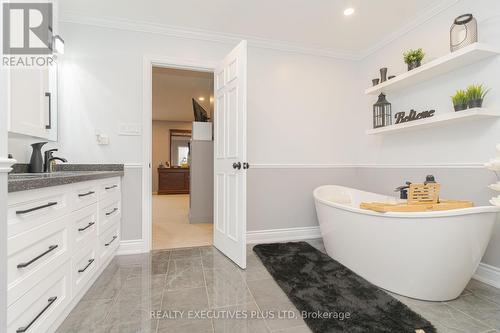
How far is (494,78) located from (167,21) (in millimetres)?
3127

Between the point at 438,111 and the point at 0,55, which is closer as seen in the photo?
the point at 0,55

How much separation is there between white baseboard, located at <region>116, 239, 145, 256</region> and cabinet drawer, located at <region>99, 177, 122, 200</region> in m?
0.52

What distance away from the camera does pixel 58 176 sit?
136 cm

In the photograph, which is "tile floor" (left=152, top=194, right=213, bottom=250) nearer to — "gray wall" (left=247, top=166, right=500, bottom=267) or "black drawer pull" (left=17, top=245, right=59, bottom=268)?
"gray wall" (left=247, top=166, right=500, bottom=267)

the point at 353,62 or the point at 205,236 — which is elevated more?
the point at 353,62

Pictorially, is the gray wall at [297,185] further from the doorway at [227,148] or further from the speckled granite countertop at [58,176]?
the speckled granite countertop at [58,176]

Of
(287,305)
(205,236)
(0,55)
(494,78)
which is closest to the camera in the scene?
(0,55)

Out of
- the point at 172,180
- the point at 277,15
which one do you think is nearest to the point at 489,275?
the point at 277,15

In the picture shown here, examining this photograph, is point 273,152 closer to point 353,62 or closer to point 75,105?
point 353,62

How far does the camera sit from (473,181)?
2.07 metres

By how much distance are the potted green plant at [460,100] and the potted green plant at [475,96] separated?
0.03 metres

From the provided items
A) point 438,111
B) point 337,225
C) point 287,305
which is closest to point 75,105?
point 287,305

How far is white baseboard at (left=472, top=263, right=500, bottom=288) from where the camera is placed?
6.23 ft

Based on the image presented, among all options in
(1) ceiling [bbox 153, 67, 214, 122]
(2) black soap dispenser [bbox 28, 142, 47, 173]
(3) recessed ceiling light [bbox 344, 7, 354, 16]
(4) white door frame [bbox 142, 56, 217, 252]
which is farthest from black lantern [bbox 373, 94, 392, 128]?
(2) black soap dispenser [bbox 28, 142, 47, 173]
